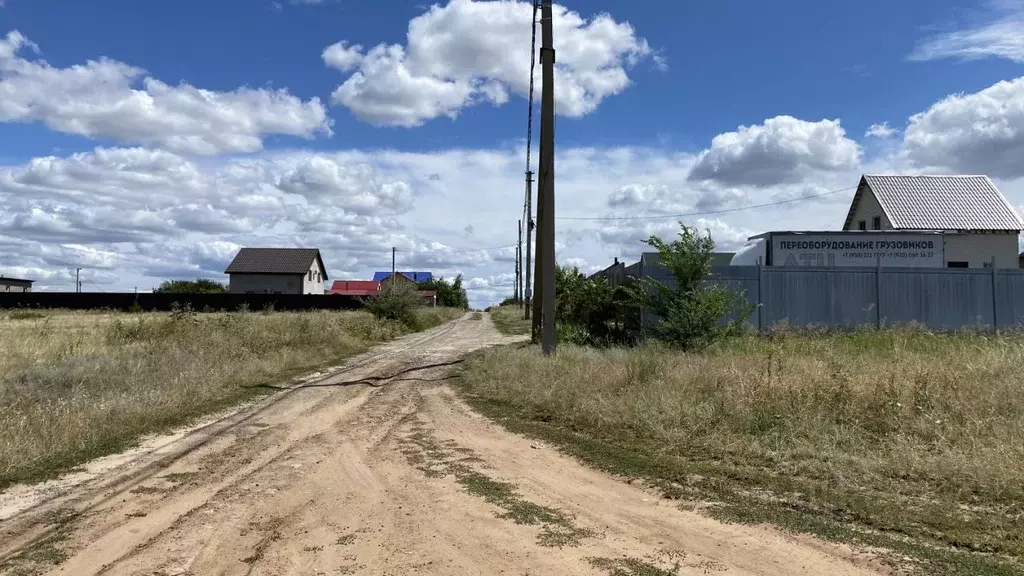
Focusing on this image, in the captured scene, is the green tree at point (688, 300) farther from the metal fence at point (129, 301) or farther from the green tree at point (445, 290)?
the green tree at point (445, 290)

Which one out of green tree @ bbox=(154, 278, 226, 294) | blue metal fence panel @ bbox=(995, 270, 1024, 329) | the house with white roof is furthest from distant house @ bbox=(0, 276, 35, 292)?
blue metal fence panel @ bbox=(995, 270, 1024, 329)

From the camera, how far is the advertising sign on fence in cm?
2172

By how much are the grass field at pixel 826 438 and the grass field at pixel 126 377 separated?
16.6ft

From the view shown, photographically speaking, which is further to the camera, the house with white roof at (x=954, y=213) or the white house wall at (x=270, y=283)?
Answer: the white house wall at (x=270, y=283)

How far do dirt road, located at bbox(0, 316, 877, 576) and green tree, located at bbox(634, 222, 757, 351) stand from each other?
7.17m

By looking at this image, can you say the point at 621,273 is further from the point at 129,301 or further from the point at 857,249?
the point at 129,301

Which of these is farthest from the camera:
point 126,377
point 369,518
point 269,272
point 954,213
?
point 269,272

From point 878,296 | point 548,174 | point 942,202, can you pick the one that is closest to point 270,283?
point 942,202

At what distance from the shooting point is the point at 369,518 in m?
5.57

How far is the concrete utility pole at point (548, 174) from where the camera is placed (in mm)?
15500

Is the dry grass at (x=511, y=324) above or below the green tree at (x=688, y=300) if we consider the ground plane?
below

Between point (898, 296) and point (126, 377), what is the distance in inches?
739

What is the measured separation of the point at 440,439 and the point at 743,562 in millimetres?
5079

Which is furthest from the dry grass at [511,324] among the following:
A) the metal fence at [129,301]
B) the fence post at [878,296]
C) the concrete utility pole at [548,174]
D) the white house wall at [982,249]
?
the white house wall at [982,249]
